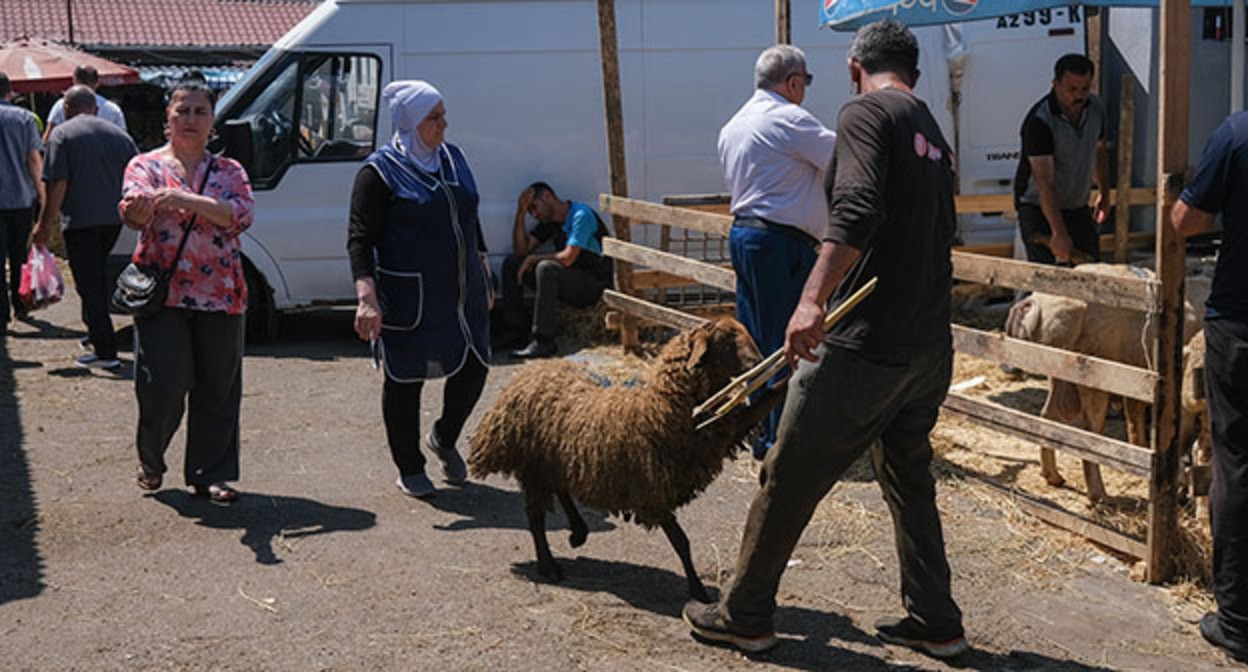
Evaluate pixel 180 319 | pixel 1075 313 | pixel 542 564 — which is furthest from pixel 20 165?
pixel 1075 313

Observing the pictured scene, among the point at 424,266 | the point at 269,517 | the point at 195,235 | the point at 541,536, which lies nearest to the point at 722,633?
the point at 541,536

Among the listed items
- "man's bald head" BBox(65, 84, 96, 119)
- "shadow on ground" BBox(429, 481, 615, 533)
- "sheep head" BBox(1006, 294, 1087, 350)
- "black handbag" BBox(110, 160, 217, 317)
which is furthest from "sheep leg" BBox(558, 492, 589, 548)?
"man's bald head" BBox(65, 84, 96, 119)

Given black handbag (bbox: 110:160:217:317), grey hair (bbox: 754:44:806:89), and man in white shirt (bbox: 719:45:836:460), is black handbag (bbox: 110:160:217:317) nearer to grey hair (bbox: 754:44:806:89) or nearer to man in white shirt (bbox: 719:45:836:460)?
man in white shirt (bbox: 719:45:836:460)

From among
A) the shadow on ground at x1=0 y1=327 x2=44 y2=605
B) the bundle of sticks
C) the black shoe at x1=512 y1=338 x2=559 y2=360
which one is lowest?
the shadow on ground at x1=0 y1=327 x2=44 y2=605

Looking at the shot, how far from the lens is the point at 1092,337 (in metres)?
6.78

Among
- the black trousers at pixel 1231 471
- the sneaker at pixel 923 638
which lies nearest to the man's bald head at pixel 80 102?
the sneaker at pixel 923 638

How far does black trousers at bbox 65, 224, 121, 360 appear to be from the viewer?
10.1m

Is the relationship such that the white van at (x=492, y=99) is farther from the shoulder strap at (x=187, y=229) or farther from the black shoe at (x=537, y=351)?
the shoulder strap at (x=187, y=229)

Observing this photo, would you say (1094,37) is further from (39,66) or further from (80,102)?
(39,66)

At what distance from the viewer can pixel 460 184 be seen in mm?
6594

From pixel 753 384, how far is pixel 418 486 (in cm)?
250

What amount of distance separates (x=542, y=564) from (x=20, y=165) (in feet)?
25.6

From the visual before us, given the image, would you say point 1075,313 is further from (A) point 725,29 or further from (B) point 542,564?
(A) point 725,29

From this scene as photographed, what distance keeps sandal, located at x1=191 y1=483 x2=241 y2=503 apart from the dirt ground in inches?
3.4
